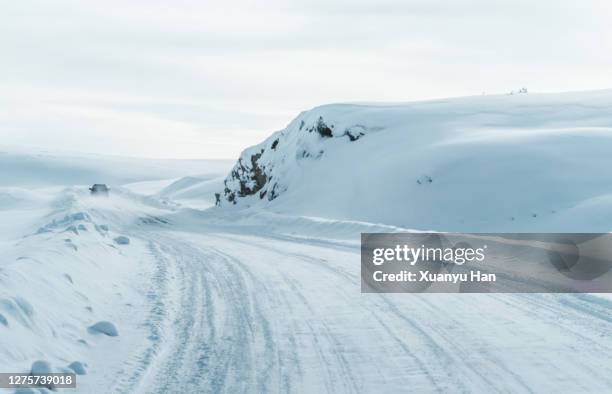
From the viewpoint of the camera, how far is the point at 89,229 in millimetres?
18766

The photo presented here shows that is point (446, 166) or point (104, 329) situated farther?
point (446, 166)

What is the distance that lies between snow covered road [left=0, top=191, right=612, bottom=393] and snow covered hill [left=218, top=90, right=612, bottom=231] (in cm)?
1236

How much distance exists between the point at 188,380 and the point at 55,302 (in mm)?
3196

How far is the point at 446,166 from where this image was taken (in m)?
31.8

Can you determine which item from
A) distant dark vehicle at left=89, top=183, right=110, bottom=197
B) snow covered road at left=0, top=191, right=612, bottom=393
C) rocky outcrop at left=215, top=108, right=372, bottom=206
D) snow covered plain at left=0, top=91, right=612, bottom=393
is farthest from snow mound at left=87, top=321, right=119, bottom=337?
distant dark vehicle at left=89, top=183, right=110, bottom=197

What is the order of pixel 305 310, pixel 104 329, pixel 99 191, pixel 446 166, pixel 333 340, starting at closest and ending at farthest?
pixel 333 340, pixel 104 329, pixel 305 310, pixel 446 166, pixel 99 191

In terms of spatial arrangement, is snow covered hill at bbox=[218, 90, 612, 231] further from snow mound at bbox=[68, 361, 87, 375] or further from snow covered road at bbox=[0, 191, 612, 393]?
snow mound at bbox=[68, 361, 87, 375]

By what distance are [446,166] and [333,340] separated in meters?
25.1

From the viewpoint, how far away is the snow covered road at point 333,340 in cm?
621

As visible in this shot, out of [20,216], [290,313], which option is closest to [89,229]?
[290,313]

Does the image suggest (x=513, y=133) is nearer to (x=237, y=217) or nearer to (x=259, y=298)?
(x=237, y=217)

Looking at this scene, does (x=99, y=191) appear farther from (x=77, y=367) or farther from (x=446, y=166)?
(x=77, y=367)

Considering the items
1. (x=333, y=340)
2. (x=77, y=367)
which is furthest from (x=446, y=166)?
(x=77, y=367)

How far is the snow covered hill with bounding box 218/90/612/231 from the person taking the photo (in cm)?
2633
